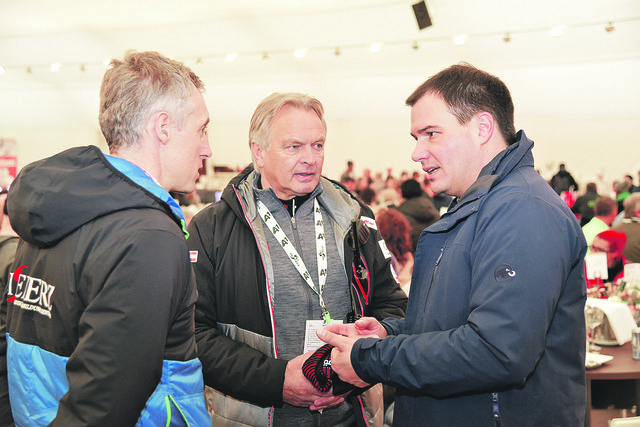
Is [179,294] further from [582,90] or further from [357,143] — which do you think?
[357,143]

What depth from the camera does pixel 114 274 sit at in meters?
1.11

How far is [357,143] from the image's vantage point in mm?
14508

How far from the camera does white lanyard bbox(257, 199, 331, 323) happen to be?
2.07m

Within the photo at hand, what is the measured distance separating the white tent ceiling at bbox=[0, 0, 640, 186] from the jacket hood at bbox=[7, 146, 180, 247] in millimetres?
6864

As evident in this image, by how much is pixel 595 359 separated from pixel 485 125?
1964mm

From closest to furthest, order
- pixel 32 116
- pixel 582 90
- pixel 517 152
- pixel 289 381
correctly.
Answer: pixel 517 152, pixel 289 381, pixel 582 90, pixel 32 116

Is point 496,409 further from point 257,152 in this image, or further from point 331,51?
point 331,51

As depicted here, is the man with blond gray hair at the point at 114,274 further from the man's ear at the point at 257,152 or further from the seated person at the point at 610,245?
the seated person at the point at 610,245

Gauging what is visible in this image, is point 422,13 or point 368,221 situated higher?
point 422,13

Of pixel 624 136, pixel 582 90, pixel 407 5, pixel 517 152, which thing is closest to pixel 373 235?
pixel 517 152

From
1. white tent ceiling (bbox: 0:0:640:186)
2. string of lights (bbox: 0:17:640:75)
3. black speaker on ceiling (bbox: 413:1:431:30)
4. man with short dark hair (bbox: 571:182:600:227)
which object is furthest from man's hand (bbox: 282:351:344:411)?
string of lights (bbox: 0:17:640:75)

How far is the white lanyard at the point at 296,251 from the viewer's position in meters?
2.07

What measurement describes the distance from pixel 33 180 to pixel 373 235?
1427mm

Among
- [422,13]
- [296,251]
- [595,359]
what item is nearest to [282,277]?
[296,251]
